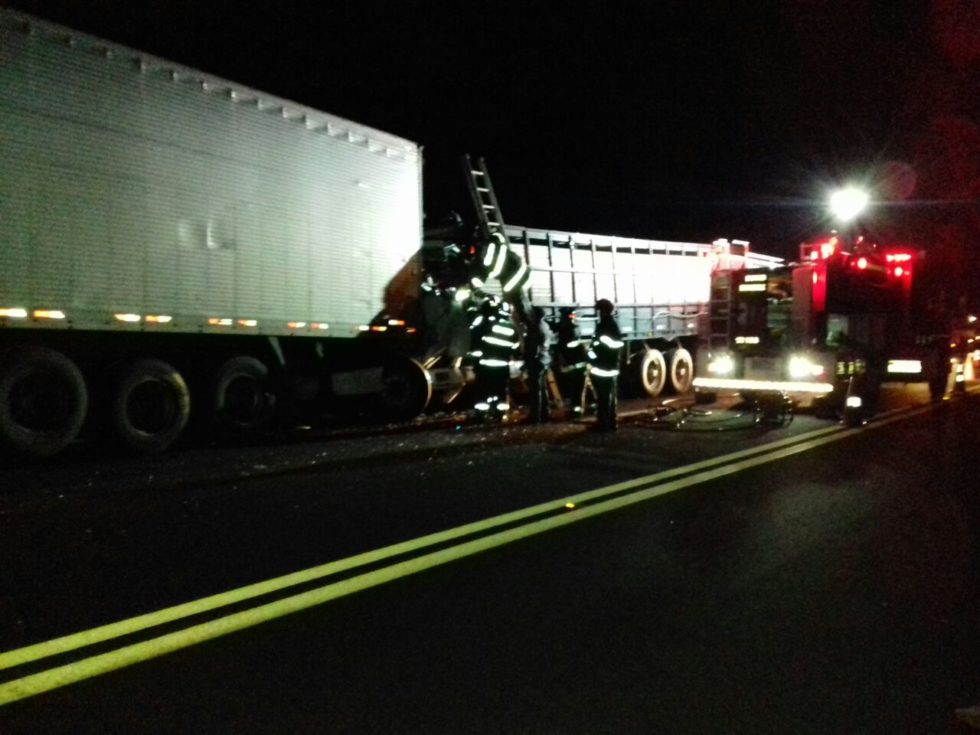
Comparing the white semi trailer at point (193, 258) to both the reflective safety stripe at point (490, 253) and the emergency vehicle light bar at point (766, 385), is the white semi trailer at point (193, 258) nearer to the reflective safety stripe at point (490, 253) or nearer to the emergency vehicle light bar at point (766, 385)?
the reflective safety stripe at point (490, 253)

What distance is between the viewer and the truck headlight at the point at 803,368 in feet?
47.4

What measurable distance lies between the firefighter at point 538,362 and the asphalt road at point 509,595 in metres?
3.78

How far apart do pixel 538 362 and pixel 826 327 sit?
4692 mm

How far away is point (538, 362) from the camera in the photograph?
13.9m

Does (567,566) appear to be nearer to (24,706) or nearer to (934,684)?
(934,684)

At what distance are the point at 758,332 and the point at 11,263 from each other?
10978 mm

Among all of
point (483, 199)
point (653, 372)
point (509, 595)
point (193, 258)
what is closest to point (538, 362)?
point (483, 199)

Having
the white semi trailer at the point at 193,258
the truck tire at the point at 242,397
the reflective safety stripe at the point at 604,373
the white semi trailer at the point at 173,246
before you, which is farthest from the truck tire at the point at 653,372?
the truck tire at the point at 242,397

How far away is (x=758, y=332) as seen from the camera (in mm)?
15422

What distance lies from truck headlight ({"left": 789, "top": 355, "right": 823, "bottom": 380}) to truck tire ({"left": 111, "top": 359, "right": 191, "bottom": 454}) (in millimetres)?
9045

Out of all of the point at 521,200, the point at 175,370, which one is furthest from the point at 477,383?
the point at 521,200

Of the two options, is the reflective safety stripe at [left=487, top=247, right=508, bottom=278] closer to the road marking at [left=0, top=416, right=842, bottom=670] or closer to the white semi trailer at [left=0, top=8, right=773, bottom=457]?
the white semi trailer at [left=0, top=8, right=773, bottom=457]

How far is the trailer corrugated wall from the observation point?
9.46 m

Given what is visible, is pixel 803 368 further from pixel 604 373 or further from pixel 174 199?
pixel 174 199
